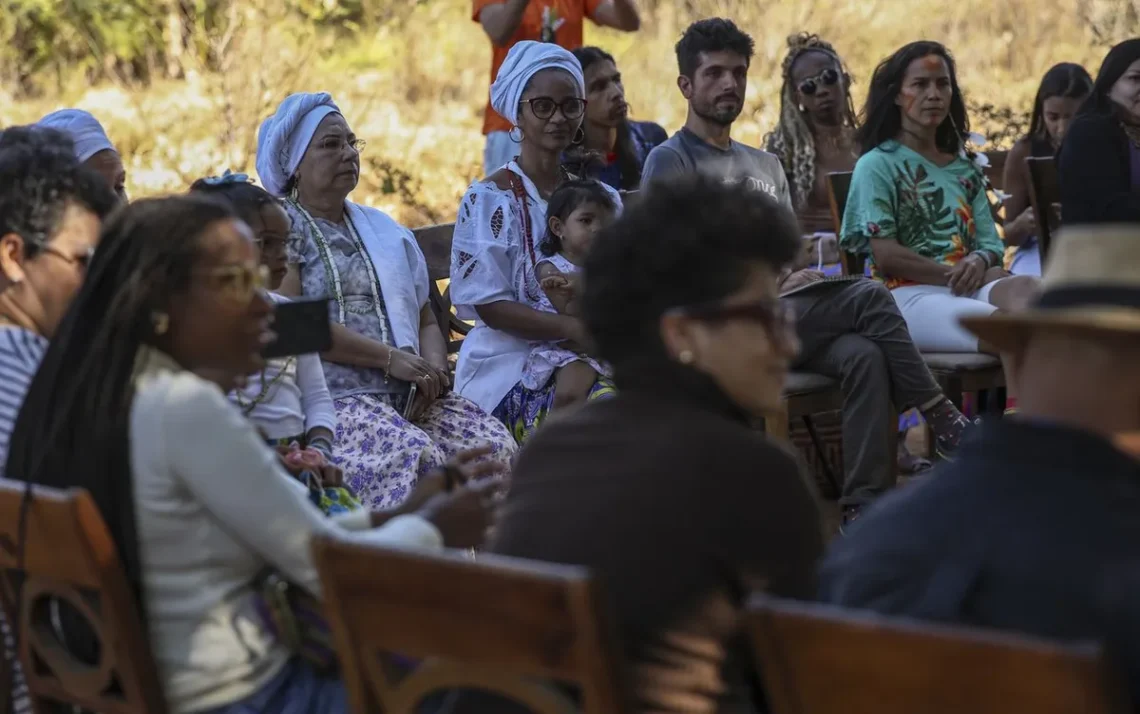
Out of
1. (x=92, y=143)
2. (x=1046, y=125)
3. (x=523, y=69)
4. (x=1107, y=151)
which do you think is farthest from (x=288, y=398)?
(x=1046, y=125)

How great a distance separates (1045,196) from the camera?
601 centimetres

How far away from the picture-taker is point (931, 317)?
5.41 metres

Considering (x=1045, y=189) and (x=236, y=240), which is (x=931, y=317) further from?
(x=236, y=240)

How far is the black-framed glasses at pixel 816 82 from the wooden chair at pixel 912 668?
17.0 feet

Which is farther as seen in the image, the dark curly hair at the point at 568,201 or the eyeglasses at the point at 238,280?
the dark curly hair at the point at 568,201

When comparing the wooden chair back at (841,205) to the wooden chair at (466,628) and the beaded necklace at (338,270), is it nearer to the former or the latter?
the beaded necklace at (338,270)

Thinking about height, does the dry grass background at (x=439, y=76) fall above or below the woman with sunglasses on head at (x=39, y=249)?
below

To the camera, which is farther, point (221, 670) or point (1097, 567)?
point (221, 670)

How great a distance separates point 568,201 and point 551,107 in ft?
1.31

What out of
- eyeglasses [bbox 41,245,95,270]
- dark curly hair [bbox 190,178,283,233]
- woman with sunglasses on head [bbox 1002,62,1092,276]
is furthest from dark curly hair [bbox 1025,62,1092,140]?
eyeglasses [bbox 41,245,95,270]

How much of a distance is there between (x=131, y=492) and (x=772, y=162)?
3.81 metres

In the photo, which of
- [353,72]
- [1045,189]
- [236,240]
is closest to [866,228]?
[1045,189]

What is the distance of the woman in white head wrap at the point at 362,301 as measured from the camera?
4441 mm

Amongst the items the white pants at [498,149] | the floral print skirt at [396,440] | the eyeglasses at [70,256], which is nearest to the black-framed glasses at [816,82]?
the white pants at [498,149]
